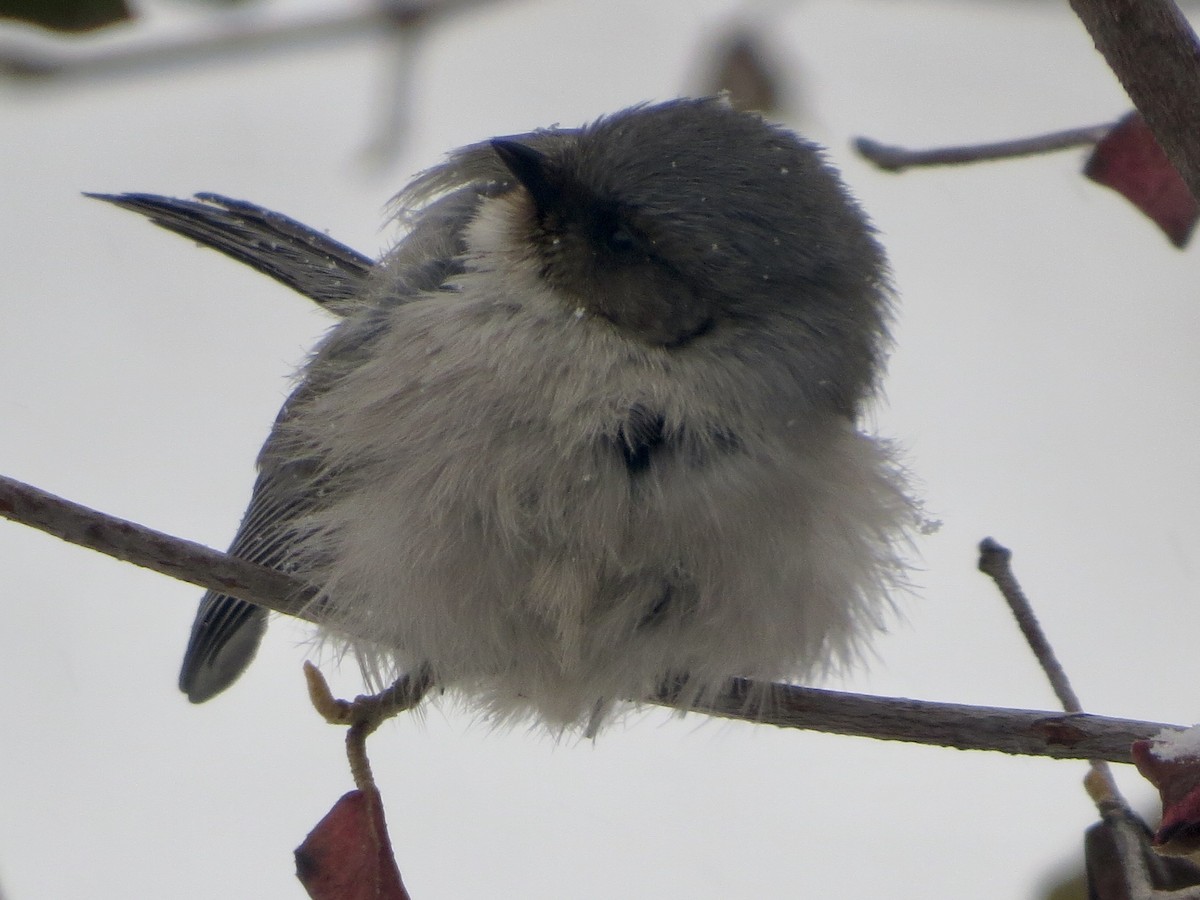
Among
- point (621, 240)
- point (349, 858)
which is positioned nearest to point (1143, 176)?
point (621, 240)

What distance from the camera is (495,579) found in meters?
1.86

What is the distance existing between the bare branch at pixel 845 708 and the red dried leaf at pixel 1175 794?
6.2 inches

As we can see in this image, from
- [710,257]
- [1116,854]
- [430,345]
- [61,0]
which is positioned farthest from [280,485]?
[1116,854]

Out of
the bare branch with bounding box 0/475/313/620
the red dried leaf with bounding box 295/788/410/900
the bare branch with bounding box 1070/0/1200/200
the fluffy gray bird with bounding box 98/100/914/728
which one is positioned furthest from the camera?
the fluffy gray bird with bounding box 98/100/914/728

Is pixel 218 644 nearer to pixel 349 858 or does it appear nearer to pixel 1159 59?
pixel 349 858

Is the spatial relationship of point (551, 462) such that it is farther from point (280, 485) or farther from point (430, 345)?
point (280, 485)

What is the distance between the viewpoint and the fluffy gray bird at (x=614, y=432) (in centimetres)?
183

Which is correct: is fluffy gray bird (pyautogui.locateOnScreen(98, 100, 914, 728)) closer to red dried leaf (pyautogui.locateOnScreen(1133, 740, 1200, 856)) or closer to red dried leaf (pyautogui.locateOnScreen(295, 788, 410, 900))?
red dried leaf (pyautogui.locateOnScreen(295, 788, 410, 900))

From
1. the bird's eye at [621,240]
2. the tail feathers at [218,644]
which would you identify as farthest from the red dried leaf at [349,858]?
the bird's eye at [621,240]

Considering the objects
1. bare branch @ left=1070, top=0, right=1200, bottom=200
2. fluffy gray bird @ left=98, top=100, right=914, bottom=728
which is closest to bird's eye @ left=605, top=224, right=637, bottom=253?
fluffy gray bird @ left=98, top=100, right=914, bottom=728

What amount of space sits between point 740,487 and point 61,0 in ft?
3.41

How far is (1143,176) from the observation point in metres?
Answer: 1.79

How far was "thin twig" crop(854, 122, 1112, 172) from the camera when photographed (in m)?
1.69

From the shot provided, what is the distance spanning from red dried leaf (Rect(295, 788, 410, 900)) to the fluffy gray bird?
31cm
